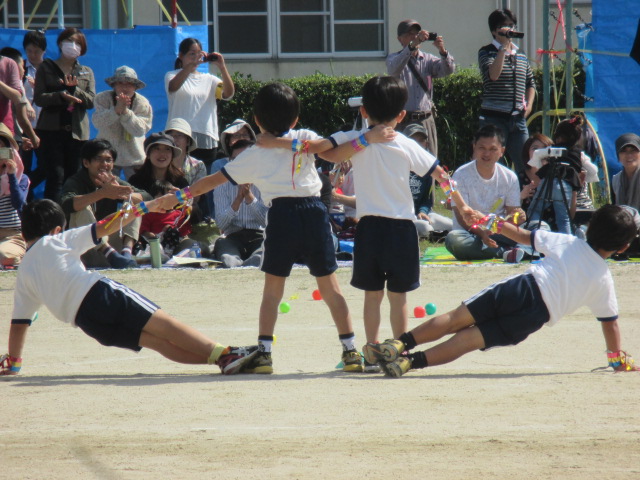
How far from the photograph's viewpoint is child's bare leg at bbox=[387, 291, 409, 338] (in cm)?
605

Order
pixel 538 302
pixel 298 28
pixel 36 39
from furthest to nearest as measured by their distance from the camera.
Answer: pixel 298 28 < pixel 36 39 < pixel 538 302

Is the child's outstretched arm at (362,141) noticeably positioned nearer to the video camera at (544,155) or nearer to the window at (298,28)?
the video camera at (544,155)

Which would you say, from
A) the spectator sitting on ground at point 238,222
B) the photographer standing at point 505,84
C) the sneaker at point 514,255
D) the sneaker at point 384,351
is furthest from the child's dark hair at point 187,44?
the sneaker at point 384,351

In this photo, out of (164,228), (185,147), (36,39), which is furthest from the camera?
(36,39)

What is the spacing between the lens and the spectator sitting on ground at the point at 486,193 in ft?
35.5

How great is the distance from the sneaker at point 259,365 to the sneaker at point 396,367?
0.67 meters

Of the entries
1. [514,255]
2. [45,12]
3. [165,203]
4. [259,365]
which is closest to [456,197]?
[259,365]

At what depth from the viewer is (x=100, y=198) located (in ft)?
34.2

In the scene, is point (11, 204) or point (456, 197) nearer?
point (456, 197)

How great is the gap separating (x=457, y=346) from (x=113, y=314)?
6.45 feet

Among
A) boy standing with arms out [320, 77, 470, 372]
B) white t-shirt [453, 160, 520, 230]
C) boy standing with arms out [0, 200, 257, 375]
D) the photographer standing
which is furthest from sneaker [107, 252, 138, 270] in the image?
boy standing with arms out [320, 77, 470, 372]

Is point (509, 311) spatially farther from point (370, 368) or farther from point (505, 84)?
point (505, 84)

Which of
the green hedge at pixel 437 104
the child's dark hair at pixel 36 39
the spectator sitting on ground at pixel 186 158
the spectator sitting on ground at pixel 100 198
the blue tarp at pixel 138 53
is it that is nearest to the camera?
the spectator sitting on ground at pixel 100 198

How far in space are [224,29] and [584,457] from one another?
685 inches
